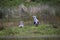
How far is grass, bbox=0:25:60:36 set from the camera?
21.5m

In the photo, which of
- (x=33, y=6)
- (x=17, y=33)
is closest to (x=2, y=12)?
(x=33, y=6)

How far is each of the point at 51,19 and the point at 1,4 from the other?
440 cm

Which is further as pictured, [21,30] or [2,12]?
[2,12]

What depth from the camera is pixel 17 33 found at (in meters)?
21.7

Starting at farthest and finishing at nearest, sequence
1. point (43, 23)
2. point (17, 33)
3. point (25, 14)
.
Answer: point (25, 14) < point (43, 23) < point (17, 33)

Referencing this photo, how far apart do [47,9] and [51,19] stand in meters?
1.33

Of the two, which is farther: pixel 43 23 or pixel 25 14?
pixel 25 14

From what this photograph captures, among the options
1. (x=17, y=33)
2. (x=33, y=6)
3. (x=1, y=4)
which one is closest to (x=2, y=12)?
(x=1, y=4)

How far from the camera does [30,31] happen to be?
21953mm

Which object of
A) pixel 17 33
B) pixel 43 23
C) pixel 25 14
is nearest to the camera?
pixel 17 33

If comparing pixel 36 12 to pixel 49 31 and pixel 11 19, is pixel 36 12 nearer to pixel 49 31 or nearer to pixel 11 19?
pixel 11 19

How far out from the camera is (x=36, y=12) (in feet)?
84.0

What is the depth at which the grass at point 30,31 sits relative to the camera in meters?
21.5

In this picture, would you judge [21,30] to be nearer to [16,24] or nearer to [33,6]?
[16,24]
